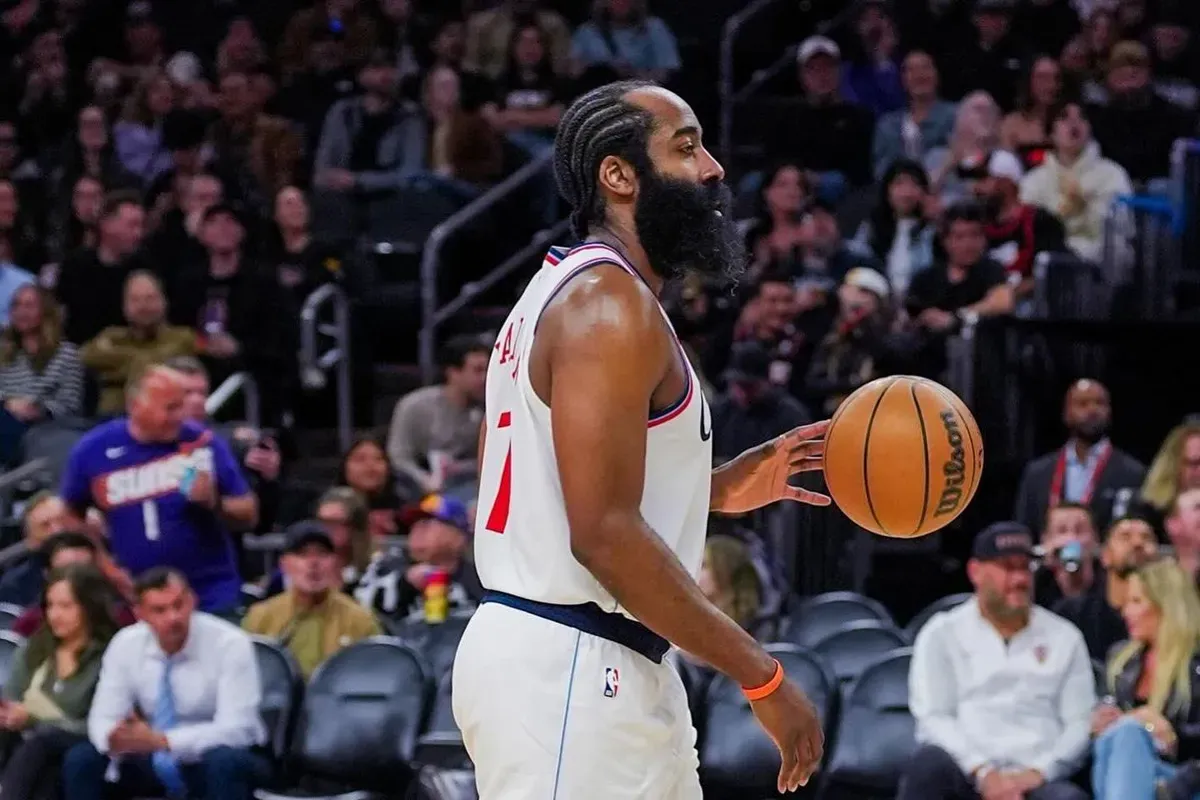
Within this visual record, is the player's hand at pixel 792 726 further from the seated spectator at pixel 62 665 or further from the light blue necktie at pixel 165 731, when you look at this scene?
the seated spectator at pixel 62 665

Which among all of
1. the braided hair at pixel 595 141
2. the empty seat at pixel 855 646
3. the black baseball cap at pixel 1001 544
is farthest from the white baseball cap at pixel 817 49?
the braided hair at pixel 595 141

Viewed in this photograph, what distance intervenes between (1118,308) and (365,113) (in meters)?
4.98

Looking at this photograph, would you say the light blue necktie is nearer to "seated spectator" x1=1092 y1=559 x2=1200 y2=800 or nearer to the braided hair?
"seated spectator" x1=1092 y1=559 x2=1200 y2=800

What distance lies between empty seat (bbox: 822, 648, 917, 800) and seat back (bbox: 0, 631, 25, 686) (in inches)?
125

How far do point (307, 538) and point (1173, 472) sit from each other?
3.73 m

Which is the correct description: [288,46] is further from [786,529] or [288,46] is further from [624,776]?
[624,776]

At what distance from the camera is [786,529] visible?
30.1 ft

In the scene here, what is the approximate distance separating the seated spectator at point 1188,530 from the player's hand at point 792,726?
455 cm

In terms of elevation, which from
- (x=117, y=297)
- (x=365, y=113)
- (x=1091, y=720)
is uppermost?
(x=365, y=113)

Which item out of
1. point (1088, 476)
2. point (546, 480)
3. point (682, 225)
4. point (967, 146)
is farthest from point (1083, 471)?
point (546, 480)

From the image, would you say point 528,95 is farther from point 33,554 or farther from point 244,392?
point 33,554

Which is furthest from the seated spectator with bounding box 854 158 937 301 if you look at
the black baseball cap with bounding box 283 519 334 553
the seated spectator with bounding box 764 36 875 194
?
the black baseball cap with bounding box 283 519 334 553

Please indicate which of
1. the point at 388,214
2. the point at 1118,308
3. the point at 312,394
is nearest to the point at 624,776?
the point at 1118,308

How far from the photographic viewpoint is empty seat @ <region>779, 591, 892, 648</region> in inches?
322
